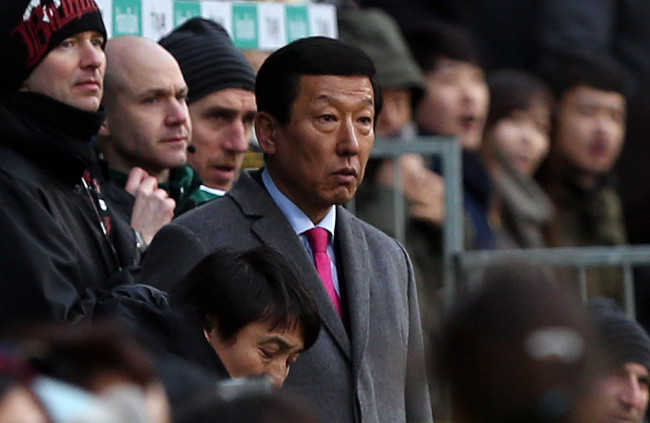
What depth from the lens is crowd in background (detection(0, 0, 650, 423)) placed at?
2385mm

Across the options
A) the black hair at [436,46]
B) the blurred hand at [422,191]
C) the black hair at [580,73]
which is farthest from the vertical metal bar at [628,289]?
the black hair at [580,73]

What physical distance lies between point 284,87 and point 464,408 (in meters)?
2.66

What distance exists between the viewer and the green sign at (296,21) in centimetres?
690

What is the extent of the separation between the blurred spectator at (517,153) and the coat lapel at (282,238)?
3619 mm

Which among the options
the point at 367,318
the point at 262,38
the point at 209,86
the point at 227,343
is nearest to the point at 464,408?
the point at 227,343

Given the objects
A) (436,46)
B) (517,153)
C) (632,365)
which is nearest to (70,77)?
(632,365)

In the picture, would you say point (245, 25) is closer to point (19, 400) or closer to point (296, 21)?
point (296, 21)

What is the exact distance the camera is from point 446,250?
24.1 ft

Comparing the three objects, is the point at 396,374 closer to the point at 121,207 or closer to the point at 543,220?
the point at 121,207

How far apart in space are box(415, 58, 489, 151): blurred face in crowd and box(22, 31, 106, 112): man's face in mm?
4256

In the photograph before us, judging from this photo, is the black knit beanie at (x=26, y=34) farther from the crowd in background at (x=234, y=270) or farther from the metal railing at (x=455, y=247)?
the metal railing at (x=455, y=247)

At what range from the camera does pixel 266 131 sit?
5.07 m

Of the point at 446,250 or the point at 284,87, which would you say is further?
the point at 446,250

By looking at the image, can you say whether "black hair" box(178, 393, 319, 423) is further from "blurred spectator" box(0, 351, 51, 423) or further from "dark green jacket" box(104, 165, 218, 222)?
"dark green jacket" box(104, 165, 218, 222)
